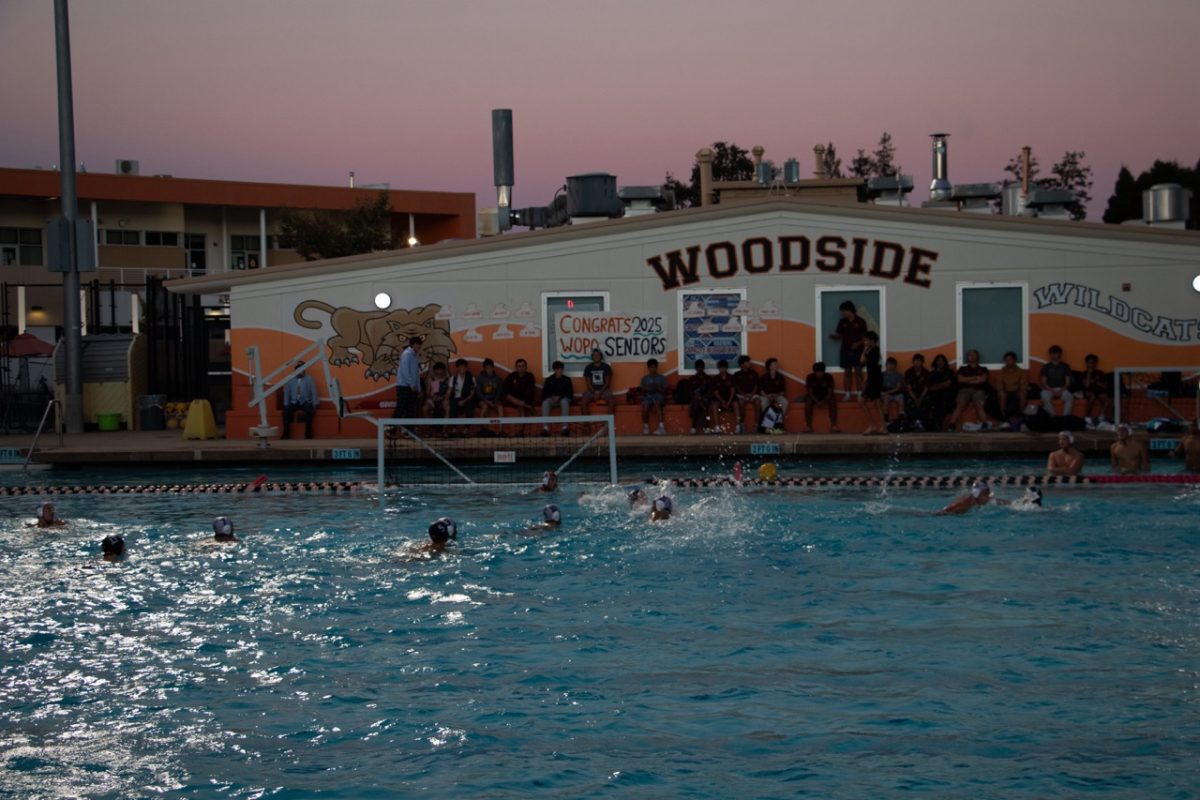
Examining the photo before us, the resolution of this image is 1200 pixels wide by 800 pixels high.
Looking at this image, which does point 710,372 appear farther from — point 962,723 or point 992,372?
point 962,723

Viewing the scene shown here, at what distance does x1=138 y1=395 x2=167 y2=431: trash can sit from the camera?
27125 millimetres

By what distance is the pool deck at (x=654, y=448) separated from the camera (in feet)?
67.8

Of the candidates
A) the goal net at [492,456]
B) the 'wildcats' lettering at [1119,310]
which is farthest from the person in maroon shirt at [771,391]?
the 'wildcats' lettering at [1119,310]

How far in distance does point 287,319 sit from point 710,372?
7.85m

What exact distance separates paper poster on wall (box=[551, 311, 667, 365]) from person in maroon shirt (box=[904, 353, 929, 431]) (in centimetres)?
442

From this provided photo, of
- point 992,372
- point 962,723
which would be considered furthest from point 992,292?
point 962,723

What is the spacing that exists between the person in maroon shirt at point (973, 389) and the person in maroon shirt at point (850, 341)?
5.69 feet

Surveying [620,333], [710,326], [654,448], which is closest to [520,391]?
[620,333]

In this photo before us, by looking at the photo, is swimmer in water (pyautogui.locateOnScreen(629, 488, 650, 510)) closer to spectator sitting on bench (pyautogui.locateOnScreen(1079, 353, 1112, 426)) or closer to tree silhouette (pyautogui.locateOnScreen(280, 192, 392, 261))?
spectator sitting on bench (pyautogui.locateOnScreen(1079, 353, 1112, 426))

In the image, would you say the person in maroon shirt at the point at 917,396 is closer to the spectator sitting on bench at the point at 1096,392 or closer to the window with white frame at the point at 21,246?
the spectator sitting on bench at the point at 1096,392

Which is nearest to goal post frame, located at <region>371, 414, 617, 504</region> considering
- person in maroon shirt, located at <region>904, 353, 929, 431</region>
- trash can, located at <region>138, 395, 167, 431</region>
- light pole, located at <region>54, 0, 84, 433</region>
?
person in maroon shirt, located at <region>904, 353, 929, 431</region>

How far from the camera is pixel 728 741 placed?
8250mm

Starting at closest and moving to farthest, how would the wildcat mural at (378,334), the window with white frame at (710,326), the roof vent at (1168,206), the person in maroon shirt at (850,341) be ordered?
the person in maroon shirt at (850,341)
the window with white frame at (710,326)
the wildcat mural at (378,334)
the roof vent at (1168,206)

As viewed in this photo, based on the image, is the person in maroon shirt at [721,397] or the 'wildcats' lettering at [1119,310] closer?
the person in maroon shirt at [721,397]
